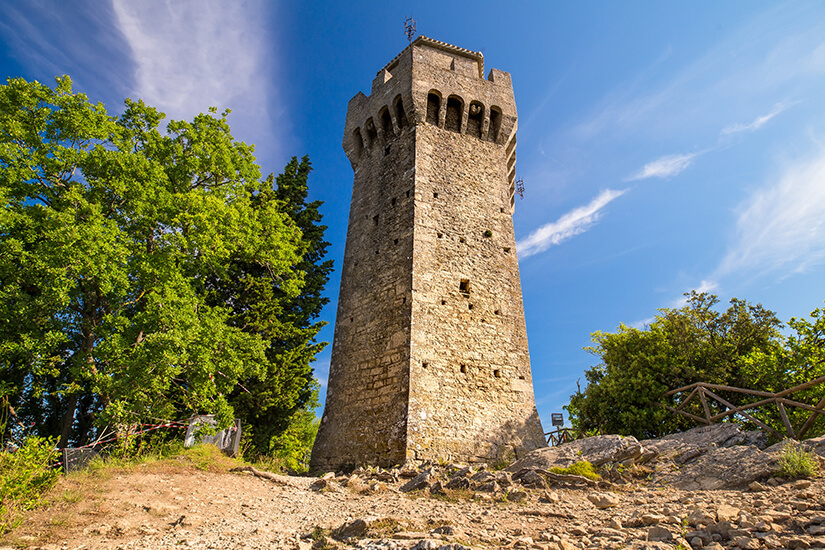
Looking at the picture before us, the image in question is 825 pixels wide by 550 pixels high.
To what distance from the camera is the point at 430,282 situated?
39.0 ft

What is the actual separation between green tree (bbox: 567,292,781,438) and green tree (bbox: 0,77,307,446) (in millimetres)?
10546

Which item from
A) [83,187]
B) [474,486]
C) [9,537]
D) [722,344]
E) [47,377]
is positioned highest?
[83,187]

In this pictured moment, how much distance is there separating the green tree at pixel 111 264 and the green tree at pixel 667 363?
34.6ft

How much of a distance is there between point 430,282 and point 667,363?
8173 millimetres

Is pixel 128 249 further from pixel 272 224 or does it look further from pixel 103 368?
pixel 272 224

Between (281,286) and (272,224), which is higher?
(272,224)

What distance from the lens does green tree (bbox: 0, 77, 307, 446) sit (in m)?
8.47

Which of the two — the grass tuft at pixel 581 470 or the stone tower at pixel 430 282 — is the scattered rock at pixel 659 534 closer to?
the grass tuft at pixel 581 470

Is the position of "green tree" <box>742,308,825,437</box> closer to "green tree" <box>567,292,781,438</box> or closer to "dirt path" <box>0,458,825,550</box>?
"green tree" <box>567,292,781,438</box>

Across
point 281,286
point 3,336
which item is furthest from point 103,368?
point 281,286

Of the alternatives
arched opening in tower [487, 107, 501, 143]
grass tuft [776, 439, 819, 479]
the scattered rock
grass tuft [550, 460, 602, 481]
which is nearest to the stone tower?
arched opening in tower [487, 107, 501, 143]

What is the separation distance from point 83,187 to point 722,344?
59.8 ft

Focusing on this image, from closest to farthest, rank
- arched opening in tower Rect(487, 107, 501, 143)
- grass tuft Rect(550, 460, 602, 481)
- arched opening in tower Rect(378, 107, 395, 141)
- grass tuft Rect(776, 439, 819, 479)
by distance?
grass tuft Rect(776, 439, 819, 479), grass tuft Rect(550, 460, 602, 481), arched opening in tower Rect(378, 107, 395, 141), arched opening in tower Rect(487, 107, 501, 143)

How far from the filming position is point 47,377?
10789 millimetres
